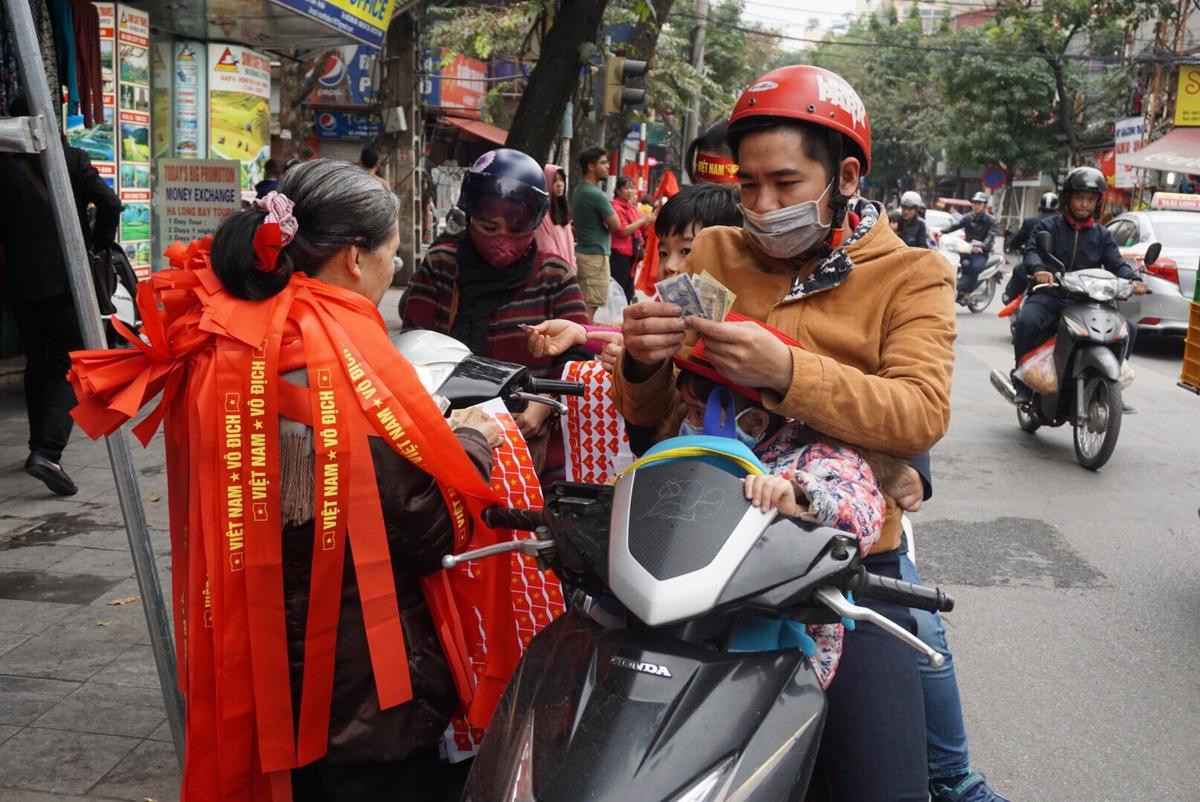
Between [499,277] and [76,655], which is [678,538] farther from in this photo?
[76,655]

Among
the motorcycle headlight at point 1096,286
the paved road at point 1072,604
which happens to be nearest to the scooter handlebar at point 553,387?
the paved road at point 1072,604

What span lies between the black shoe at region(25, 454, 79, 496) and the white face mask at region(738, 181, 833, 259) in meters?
5.01

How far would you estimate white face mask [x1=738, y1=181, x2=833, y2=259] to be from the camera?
2160mm

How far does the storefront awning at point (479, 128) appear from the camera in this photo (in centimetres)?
3091

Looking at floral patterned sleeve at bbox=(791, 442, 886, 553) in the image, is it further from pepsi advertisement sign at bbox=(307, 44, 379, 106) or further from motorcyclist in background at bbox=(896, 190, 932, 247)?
pepsi advertisement sign at bbox=(307, 44, 379, 106)

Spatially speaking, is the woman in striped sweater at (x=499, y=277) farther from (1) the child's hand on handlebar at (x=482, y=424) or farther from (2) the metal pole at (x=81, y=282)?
(2) the metal pole at (x=81, y=282)

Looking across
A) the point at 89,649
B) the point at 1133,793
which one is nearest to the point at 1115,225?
the point at 1133,793

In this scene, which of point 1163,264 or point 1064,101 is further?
point 1064,101

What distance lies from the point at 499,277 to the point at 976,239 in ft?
56.9

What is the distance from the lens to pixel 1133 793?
3496 mm

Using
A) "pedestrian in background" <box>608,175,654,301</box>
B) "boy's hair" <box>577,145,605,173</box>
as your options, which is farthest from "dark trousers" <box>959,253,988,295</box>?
"boy's hair" <box>577,145,605,173</box>

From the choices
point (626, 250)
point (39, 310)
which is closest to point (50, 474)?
point (39, 310)

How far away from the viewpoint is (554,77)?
9.11 metres

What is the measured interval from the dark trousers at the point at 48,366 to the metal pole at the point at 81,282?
3841 mm
